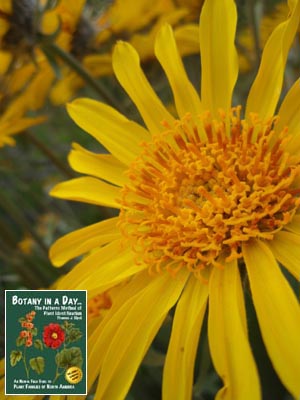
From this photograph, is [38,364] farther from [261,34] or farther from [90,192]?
[261,34]

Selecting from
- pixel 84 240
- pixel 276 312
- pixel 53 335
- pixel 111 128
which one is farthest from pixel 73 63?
pixel 276 312

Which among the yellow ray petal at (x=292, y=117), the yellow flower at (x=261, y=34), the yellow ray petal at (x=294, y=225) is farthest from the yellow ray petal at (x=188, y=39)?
the yellow ray petal at (x=294, y=225)

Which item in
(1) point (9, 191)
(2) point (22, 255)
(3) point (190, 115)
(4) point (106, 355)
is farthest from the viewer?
(1) point (9, 191)

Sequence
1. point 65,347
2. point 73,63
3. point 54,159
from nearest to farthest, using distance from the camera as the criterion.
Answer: point 65,347, point 73,63, point 54,159

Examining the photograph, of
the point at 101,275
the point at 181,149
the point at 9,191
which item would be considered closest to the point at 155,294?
the point at 101,275

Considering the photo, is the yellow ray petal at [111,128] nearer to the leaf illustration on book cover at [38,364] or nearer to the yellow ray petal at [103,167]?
the yellow ray petal at [103,167]

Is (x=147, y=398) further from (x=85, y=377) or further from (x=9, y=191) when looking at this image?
(x=9, y=191)
